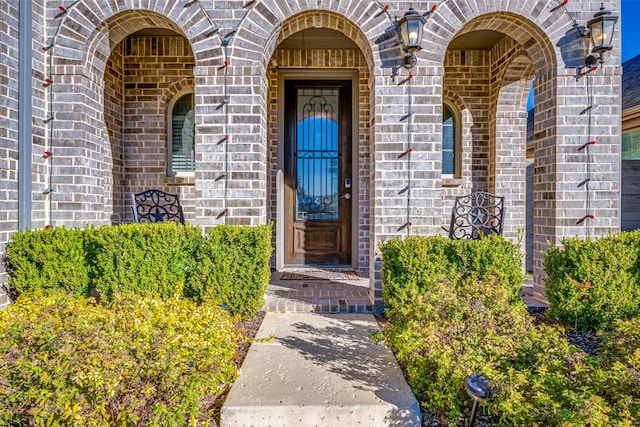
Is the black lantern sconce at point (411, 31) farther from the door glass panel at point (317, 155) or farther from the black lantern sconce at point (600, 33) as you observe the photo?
the door glass panel at point (317, 155)

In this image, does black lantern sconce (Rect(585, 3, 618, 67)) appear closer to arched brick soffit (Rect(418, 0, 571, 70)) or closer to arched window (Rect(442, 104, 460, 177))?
arched brick soffit (Rect(418, 0, 571, 70))

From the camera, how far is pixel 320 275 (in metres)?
5.10

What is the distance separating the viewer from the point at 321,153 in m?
5.62

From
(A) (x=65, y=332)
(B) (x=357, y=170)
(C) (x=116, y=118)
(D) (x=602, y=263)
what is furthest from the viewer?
(B) (x=357, y=170)

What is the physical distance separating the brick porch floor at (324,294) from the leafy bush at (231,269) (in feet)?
1.51

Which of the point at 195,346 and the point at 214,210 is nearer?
the point at 195,346

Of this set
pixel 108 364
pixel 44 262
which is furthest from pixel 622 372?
pixel 44 262

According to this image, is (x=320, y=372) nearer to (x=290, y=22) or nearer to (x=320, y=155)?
(x=290, y=22)

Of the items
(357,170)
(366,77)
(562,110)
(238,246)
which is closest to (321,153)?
(357,170)

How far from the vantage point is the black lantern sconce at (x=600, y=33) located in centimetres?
357

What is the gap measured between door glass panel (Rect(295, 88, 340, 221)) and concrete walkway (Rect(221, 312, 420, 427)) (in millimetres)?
2600

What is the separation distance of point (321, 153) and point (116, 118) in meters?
2.81

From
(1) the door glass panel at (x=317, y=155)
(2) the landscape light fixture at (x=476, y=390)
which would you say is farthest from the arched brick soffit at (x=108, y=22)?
(2) the landscape light fixture at (x=476, y=390)

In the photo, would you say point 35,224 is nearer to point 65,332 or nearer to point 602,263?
point 65,332
